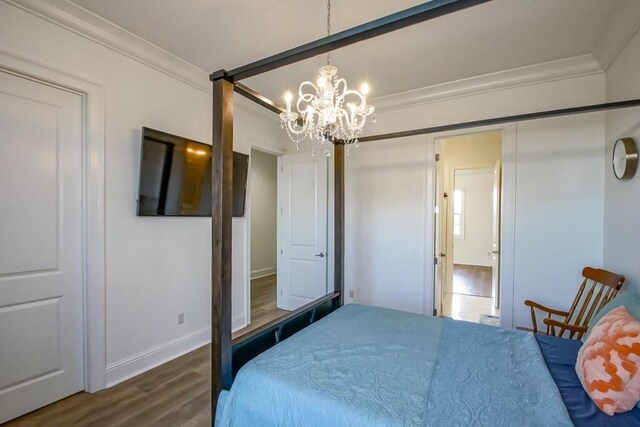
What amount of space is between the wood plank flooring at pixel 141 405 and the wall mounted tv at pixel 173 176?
1340 mm

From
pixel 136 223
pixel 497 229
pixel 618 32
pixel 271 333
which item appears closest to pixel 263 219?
pixel 136 223

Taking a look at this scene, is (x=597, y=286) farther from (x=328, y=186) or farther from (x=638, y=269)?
(x=328, y=186)

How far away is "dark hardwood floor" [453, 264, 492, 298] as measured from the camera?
5.10 m

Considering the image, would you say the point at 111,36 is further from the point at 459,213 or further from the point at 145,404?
the point at 459,213

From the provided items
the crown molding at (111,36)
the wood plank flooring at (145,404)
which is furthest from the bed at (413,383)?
the crown molding at (111,36)

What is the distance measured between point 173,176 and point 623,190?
3.50m

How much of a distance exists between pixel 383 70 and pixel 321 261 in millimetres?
2325

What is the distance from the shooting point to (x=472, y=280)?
19.6ft

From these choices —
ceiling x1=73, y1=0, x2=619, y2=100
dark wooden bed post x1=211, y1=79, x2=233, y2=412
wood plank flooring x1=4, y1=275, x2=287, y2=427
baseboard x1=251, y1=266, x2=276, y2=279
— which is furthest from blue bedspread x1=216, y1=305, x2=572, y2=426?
baseboard x1=251, y1=266, x2=276, y2=279

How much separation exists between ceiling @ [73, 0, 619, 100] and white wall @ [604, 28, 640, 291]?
32 centimetres

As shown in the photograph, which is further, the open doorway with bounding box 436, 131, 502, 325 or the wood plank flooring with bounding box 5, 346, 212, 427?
the open doorway with bounding box 436, 131, 502, 325

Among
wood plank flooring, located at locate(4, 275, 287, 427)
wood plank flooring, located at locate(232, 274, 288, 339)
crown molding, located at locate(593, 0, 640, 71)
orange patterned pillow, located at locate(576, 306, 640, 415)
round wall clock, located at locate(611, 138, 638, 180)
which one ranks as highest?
crown molding, located at locate(593, 0, 640, 71)

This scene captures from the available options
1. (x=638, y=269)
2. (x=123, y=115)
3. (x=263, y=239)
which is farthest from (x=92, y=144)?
(x=263, y=239)

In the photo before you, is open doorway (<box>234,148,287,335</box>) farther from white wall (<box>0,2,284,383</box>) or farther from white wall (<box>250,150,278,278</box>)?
white wall (<box>0,2,284,383</box>)
